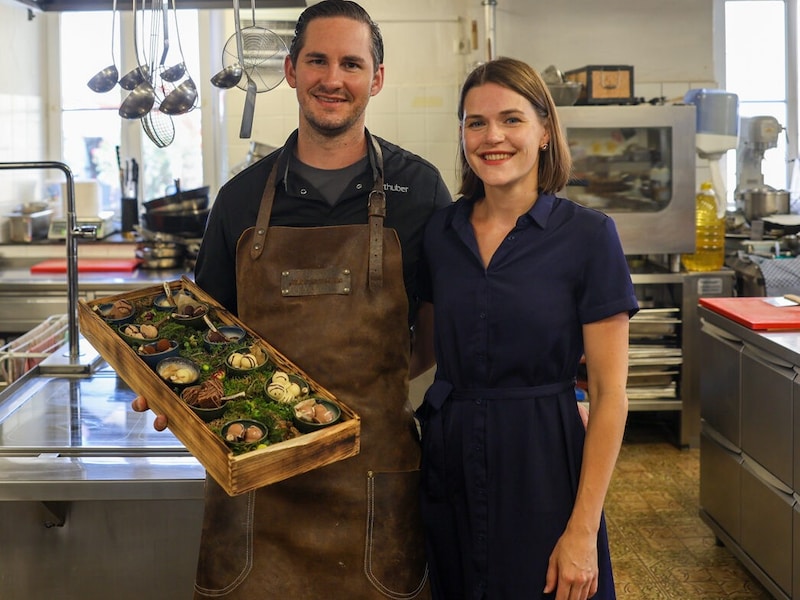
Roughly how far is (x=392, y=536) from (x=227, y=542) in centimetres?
34

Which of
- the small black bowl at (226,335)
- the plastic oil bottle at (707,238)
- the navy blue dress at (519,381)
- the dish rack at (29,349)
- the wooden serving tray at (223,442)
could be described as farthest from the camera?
the plastic oil bottle at (707,238)

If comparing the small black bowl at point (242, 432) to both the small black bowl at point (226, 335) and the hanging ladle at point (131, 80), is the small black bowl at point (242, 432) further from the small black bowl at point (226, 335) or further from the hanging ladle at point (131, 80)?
the hanging ladle at point (131, 80)

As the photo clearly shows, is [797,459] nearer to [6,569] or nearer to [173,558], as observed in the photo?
[173,558]

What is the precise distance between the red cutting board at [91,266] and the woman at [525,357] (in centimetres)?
375

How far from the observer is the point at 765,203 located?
5750mm

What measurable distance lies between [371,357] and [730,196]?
495cm

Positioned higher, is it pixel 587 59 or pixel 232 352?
pixel 587 59

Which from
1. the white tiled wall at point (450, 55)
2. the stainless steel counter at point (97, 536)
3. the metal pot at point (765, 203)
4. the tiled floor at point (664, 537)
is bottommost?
the tiled floor at point (664, 537)

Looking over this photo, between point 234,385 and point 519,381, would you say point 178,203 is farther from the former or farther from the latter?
point 519,381

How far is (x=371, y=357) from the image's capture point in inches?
80.9

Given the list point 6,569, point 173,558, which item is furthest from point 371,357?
point 6,569

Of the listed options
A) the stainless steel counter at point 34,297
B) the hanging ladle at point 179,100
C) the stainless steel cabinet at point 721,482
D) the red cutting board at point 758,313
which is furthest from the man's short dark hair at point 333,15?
the stainless steel counter at point 34,297

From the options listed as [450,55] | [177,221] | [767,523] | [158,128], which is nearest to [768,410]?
[767,523]

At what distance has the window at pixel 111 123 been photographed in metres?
6.07
